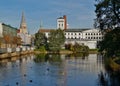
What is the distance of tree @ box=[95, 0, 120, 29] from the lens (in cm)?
4030

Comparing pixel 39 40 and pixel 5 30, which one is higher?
pixel 5 30

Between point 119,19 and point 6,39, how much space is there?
94984mm

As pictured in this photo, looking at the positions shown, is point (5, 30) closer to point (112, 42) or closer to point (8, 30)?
point (8, 30)

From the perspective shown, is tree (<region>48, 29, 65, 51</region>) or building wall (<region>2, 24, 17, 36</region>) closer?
building wall (<region>2, 24, 17, 36</region>)

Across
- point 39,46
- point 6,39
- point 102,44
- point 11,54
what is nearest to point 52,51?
point 39,46

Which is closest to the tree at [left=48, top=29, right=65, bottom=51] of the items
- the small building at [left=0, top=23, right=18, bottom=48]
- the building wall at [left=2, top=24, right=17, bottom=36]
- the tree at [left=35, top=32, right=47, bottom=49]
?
the tree at [left=35, top=32, right=47, bottom=49]

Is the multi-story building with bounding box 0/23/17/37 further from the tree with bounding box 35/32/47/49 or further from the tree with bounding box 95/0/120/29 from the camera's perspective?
the tree with bounding box 95/0/120/29

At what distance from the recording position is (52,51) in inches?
6270

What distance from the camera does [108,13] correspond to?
4131cm

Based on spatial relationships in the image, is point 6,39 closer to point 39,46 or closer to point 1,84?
point 39,46

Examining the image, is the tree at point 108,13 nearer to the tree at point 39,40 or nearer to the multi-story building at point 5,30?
the multi-story building at point 5,30

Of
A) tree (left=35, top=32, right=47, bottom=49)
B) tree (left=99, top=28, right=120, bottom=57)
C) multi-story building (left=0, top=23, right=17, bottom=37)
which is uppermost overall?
multi-story building (left=0, top=23, right=17, bottom=37)

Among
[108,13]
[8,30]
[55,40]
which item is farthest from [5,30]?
[108,13]

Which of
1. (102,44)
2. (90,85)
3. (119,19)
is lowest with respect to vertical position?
(90,85)
